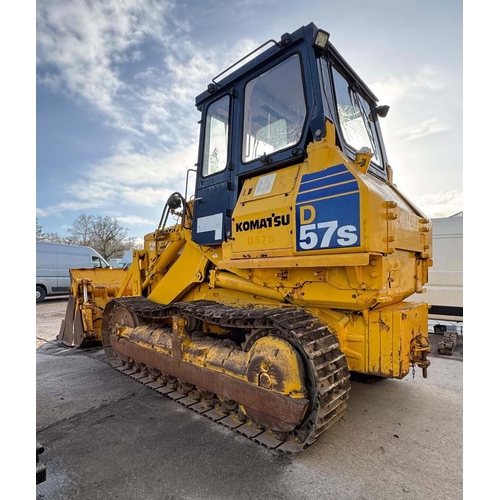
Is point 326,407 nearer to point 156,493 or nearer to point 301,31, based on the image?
point 156,493

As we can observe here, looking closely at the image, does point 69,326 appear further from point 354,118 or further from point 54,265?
point 54,265

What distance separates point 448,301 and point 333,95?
6.42 meters

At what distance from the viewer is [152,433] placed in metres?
3.09

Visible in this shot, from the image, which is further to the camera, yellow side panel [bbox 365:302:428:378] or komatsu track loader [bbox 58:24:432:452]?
yellow side panel [bbox 365:302:428:378]

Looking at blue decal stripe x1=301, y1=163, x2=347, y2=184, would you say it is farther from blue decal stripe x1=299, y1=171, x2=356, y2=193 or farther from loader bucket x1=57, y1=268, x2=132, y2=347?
loader bucket x1=57, y1=268, x2=132, y2=347

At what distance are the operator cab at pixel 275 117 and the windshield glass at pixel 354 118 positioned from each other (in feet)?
0.04

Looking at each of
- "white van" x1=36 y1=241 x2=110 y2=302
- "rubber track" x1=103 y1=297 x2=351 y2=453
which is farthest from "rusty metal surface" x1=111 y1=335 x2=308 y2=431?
"white van" x1=36 y1=241 x2=110 y2=302

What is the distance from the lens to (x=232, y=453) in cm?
275

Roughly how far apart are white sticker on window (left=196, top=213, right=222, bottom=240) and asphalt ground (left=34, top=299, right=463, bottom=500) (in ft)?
6.58

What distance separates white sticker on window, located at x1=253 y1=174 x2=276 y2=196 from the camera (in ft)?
10.8

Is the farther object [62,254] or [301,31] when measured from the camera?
[62,254]

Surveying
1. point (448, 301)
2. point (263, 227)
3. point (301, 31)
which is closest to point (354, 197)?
point (263, 227)

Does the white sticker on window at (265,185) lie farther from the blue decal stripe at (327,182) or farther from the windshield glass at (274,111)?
the blue decal stripe at (327,182)

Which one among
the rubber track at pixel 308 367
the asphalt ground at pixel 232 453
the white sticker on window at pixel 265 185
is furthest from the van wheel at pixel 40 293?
the white sticker on window at pixel 265 185
